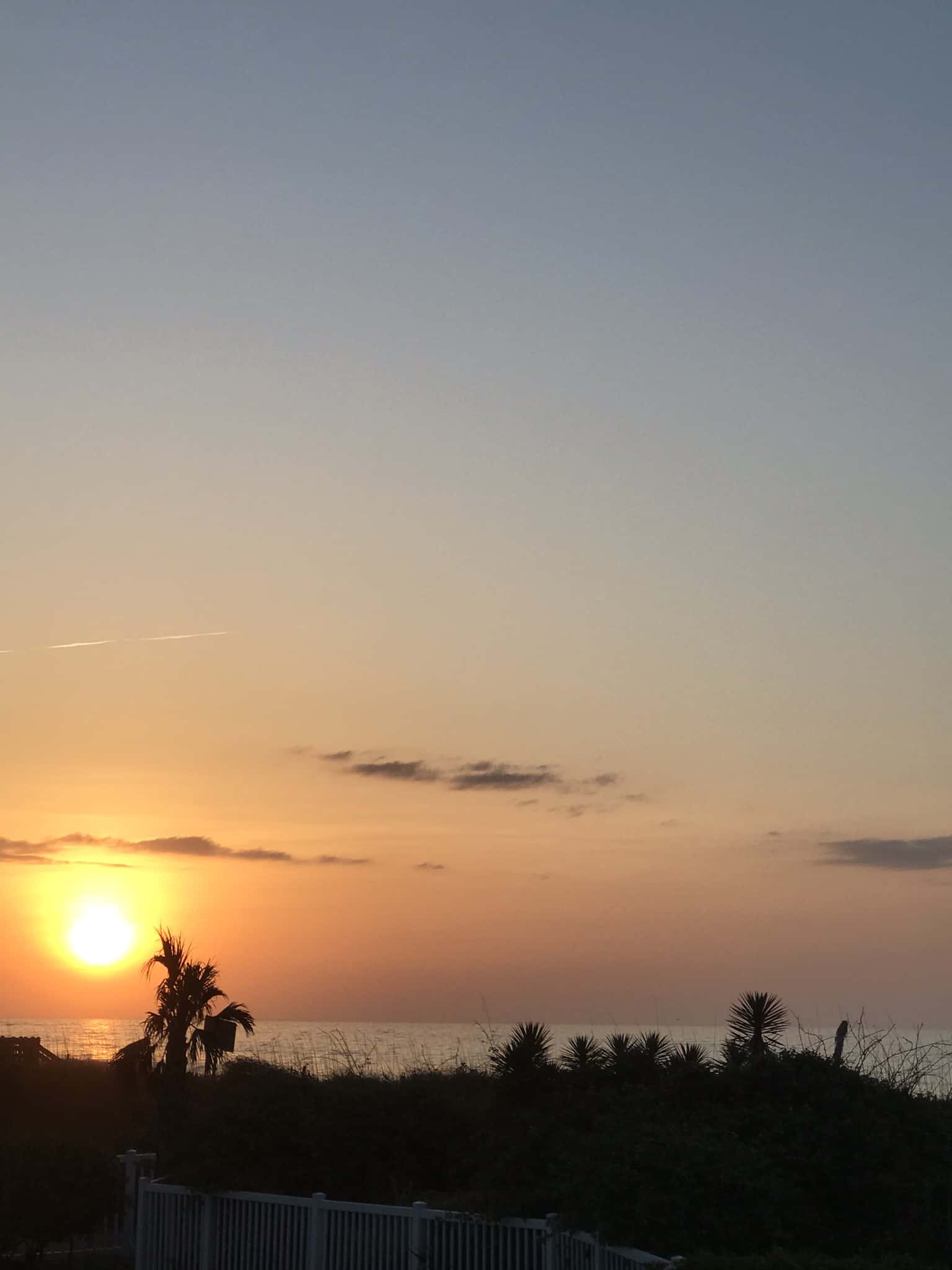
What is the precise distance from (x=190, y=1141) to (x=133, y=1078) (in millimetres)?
19087

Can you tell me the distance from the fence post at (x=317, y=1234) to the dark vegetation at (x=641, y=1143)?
167 centimetres

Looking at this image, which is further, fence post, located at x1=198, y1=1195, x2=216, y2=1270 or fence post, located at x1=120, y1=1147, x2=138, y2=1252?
fence post, located at x1=120, y1=1147, x2=138, y2=1252

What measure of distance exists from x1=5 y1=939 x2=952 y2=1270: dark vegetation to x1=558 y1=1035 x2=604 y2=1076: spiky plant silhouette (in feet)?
0.11

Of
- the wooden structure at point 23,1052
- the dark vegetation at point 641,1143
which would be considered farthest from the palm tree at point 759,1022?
the wooden structure at point 23,1052

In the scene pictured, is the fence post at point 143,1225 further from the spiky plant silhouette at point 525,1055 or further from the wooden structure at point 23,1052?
the wooden structure at point 23,1052

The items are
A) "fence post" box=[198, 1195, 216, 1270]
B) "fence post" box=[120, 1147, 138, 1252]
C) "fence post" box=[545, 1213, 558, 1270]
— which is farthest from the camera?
"fence post" box=[120, 1147, 138, 1252]

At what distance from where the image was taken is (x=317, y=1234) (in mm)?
21125

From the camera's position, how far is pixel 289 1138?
80.7ft

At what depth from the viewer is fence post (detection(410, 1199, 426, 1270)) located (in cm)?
1941

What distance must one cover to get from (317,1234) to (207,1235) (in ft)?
9.35

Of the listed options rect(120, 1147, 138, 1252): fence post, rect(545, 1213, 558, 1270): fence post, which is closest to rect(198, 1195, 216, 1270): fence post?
rect(120, 1147, 138, 1252): fence post

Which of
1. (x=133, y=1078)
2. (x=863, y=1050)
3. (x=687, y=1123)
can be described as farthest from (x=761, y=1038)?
(x=133, y=1078)

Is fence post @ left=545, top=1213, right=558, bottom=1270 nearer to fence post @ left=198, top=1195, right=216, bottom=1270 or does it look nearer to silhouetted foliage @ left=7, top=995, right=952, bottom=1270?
silhouetted foliage @ left=7, top=995, right=952, bottom=1270

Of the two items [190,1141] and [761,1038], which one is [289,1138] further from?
[761,1038]
